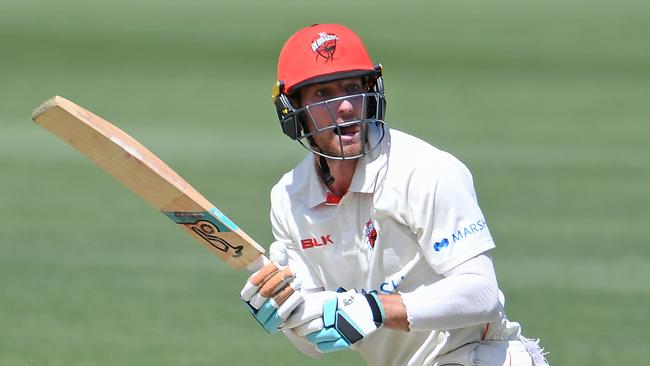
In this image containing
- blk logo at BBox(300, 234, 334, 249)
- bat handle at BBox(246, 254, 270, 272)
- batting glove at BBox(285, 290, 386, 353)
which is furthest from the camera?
blk logo at BBox(300, 234, 334, 249)

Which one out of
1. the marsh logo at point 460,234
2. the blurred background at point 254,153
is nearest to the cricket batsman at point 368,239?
the marsh logo at point 460,234

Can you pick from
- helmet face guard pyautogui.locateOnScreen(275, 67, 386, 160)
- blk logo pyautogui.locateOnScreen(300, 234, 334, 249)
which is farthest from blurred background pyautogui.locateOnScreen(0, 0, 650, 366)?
helmet face guard pyautogui.locateOnScreen(275, 67, 386, 160)

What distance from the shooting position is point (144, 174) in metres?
3.67

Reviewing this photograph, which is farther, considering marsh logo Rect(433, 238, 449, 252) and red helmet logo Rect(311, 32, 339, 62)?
red helmet logo Rect(311, 32, 339, 62)

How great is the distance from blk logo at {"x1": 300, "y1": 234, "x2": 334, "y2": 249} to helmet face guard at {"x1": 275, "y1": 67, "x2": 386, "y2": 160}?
0.30m

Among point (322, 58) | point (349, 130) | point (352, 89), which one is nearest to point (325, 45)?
point (322, 58)

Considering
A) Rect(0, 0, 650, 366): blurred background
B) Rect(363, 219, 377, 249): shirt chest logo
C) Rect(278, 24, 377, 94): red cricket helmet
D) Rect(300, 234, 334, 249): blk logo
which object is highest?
Rect(278, 24, 377, 94): red cricket helmet

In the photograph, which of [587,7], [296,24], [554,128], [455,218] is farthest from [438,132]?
[455,218]

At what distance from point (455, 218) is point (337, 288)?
2.10 feet

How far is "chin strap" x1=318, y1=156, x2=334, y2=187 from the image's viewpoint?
4.13 m

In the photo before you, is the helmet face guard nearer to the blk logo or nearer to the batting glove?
the blk logo

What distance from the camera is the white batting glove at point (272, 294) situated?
3682 millimetres

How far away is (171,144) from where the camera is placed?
511 inches

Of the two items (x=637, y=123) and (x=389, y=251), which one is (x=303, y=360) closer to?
(x=389, y=251)
